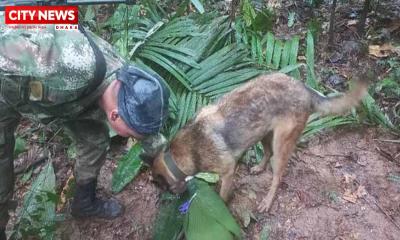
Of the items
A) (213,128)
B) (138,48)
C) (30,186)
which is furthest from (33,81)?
(138,48)

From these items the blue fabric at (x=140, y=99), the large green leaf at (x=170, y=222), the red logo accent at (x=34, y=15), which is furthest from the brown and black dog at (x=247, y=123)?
the red logo accent at (x=34, y=15)

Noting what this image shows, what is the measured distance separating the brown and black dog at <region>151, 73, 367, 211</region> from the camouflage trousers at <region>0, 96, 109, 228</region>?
58 cm

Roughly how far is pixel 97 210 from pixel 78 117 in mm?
1157

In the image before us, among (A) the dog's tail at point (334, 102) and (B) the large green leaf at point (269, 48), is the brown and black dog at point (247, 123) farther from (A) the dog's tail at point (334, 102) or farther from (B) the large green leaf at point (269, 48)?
(B) the large green leaf at point (269, 48)

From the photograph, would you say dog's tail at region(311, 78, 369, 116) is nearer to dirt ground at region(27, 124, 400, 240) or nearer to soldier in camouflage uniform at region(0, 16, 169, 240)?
dirt ground at region(27, 124, 400, 240)

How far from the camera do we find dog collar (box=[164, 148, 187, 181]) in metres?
3.74

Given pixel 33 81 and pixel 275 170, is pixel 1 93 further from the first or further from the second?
pixel 275 170

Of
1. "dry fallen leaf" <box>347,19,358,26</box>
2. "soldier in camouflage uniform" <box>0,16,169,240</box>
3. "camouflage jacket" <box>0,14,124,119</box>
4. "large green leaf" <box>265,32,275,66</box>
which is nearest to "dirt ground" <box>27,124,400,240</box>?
"large green leaf" <box>265,32,275,66</box>

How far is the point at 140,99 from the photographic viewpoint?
2846 millimetres

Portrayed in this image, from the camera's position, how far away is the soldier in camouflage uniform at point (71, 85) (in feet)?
9.00

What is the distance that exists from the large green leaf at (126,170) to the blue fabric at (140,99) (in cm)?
150

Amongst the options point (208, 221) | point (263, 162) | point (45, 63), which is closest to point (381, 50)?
point (263, 162)

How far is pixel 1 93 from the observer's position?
2924 mm

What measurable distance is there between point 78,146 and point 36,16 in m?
1.19
